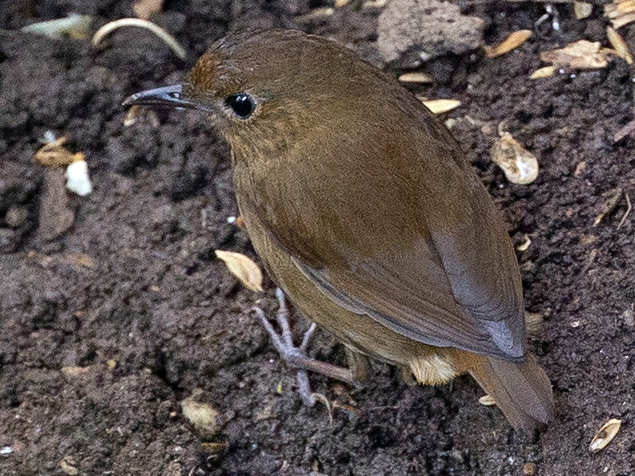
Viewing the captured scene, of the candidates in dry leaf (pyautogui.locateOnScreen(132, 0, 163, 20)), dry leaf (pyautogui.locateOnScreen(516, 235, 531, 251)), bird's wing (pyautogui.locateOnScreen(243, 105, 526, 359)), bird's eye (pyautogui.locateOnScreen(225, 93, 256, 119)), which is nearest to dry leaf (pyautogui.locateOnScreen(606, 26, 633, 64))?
dry leaf (pyautogui.locateOnScreen(516, 235, 531, 251))

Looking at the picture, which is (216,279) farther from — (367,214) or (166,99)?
(367,214)

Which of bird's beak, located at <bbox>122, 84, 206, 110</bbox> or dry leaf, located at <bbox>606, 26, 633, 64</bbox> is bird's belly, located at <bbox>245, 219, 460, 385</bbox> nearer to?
bird's beak, located at <bbox>122, 84, 206, 110</bbox>

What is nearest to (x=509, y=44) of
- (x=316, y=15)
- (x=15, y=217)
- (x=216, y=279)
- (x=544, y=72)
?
(x=544, y=72)

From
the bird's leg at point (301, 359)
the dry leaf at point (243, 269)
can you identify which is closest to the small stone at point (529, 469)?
the bird's leg at point (301, 359)

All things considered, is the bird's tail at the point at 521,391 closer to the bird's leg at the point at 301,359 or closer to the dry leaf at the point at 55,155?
the bird's leg at the point at 301,359

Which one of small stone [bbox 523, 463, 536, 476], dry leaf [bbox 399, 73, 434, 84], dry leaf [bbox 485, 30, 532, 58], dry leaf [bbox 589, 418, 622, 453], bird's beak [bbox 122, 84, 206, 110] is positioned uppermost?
bird's beak [bbox 122, 84, 206, 110]

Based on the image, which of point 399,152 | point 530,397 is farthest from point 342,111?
point 530,397

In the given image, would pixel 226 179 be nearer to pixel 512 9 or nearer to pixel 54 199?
pixel 54 199

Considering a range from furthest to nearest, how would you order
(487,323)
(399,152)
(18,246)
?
(18,246)
(399,152)
(487,323)
